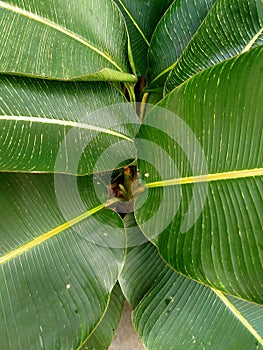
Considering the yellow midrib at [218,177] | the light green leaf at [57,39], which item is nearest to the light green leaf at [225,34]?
the light green leaf at [57,39]

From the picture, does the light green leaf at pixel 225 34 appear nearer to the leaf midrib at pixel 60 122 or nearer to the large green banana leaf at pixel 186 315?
the leaf midrib at pixel 60 122

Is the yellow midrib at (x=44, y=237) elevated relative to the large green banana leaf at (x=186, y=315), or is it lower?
elevated

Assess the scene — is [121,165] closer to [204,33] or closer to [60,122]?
[60,122]

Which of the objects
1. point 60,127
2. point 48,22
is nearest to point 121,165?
point 60,127

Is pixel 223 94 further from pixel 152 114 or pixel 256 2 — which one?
pixel 256 2

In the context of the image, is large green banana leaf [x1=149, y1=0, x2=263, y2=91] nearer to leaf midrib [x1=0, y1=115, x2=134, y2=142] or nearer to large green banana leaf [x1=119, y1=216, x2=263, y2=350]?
leaf midrib [x1=0, y1=115, x2=134, y2=142]

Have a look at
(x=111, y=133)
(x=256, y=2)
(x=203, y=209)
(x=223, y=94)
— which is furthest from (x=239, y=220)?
(x=256, y=2)
